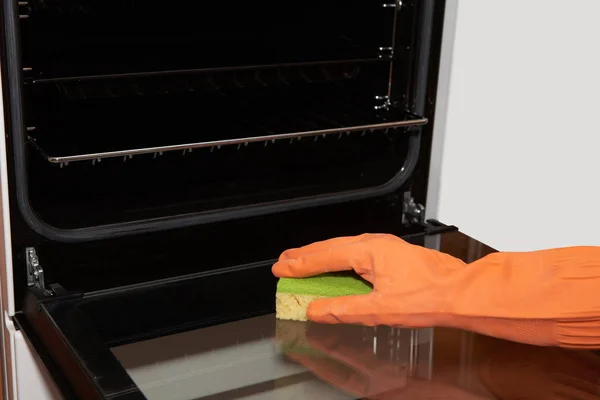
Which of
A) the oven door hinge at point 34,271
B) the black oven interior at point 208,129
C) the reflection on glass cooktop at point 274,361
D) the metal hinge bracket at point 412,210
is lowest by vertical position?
the reflection on glass cooktop at point 274,361

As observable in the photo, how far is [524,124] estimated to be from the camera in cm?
138

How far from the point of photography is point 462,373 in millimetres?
1134

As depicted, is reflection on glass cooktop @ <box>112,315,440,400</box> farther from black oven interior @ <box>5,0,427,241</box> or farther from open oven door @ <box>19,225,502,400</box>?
black oven interior @ <box>5,0,427,241</box>

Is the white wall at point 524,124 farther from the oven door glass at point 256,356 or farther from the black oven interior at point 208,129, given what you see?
the oven door glass at point 256,356

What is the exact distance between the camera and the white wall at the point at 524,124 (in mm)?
1280

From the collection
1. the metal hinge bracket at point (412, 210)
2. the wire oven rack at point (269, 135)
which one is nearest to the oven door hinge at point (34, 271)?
the wire oven rack at point (269, 135)

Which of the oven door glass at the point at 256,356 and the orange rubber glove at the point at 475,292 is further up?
the orange rubber glove at the point at 475,292

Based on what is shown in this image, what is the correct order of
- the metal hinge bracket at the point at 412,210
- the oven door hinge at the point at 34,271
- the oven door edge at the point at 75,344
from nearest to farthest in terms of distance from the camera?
the oven door edge at the point at 75,344
the oven door hinge at the point at 34,271
the metal hinge bracket at the point at 412,210

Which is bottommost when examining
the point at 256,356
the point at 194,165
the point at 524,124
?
the point at 256,356

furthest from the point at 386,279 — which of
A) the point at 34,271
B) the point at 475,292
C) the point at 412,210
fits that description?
the point at 34,271

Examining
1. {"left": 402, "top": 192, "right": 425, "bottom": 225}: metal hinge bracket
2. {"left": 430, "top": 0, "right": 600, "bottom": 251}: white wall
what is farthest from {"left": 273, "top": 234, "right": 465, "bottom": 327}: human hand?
{"left": 402, "top": 192, "right": 425, "bottom": 225}: metal hinge bracket

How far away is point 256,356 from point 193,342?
0.09 m

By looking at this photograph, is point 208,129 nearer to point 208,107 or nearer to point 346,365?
point 208,107

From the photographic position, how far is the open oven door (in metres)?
1.10
